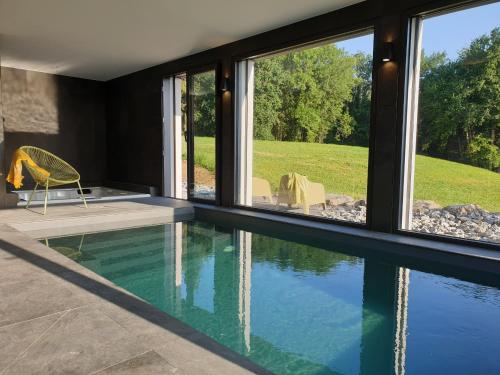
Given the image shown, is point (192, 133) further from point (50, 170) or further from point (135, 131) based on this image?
point (50, 170)

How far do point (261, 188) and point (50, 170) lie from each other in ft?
10.9

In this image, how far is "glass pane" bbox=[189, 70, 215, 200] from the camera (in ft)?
23.0

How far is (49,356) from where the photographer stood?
5.44ft

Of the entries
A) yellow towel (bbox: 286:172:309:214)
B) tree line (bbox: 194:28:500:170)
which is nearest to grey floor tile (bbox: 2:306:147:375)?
tree line (bbox: 194:28:500:170)

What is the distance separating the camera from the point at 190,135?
7504 mm

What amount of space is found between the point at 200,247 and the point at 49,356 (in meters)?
2.97

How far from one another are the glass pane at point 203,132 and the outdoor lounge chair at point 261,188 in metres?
0.89

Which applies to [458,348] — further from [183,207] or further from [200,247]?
[183,207]

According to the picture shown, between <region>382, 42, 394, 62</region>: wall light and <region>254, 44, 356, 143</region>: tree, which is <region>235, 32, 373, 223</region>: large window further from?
<region>382, 42, 394, 62</region>: wall light

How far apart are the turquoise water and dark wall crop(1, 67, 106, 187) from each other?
17.4 ft

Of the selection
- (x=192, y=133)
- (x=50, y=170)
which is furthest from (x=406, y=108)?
(x=50, y=170)

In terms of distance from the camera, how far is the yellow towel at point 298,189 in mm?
5777

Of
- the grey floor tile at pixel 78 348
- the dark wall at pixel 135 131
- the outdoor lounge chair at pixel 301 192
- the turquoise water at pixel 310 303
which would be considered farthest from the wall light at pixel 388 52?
the dark wall at pixel 135 131

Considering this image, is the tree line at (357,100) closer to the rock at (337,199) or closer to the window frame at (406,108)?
the window frame at (406,108)
